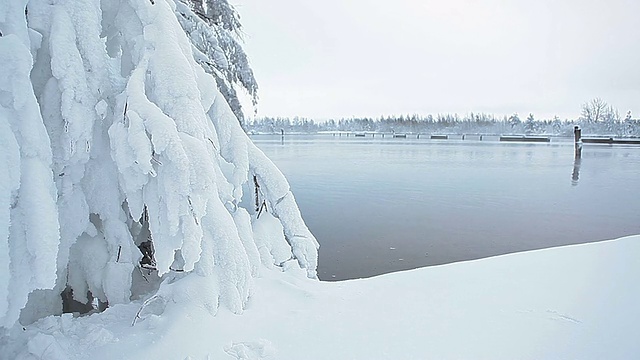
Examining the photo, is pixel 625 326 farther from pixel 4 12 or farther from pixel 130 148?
pixel 4 12

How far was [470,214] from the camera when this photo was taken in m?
12.4

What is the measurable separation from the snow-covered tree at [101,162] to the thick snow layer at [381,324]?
0.28 m

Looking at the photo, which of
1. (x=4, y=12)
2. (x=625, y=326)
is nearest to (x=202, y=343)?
(x=4, y=12)

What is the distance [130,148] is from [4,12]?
102 centimetres

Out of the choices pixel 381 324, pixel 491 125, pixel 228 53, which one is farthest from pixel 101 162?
pixel 491 125

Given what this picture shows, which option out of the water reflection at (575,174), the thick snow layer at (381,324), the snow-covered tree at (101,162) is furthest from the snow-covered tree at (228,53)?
the water reflection at (575,174)

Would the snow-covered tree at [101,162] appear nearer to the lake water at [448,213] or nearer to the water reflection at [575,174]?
the lake water at [448,213]

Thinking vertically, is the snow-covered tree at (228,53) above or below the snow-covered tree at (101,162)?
above

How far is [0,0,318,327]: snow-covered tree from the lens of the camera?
206 cm

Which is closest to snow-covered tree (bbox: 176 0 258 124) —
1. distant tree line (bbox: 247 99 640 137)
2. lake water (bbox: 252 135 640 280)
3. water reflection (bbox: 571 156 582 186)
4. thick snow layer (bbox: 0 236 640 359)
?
lake water (bbox: 252 135 640 280)

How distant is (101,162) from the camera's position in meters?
2.86

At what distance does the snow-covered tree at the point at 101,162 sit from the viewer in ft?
6.75

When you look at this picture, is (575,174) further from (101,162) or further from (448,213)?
(101,162)

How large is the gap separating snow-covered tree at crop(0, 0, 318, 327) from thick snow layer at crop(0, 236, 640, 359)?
0.90 ft
